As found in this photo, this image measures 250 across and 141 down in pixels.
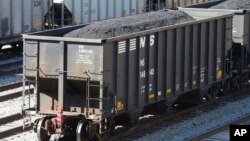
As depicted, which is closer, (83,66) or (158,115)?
(83,66)

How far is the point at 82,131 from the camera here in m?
16.4

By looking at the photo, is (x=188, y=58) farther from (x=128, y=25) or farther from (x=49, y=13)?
(x=49, y=13)

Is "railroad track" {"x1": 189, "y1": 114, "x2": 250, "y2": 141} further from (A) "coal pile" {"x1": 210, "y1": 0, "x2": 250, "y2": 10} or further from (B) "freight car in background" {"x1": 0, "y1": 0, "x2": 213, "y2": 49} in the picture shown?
(B) "freight car in background" {"x1": 0, "y1": 0, "x2": 213, "y2": 49}

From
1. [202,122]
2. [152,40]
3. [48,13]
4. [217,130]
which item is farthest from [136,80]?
[48,13]

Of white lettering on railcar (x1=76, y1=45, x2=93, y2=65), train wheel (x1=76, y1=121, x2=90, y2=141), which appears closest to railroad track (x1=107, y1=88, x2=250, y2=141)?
train wheel (x1=76, y1=121, x2=90, y2=141)

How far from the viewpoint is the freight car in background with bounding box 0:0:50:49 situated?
28.7 metres

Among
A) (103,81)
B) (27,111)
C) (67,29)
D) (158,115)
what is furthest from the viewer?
(158,115)

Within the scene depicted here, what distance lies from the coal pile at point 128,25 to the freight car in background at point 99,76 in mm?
606

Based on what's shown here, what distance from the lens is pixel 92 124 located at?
646 inches

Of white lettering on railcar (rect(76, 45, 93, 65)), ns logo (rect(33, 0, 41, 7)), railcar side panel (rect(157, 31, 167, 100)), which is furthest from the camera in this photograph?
ns logo (rect(33, 0, 41, 7))

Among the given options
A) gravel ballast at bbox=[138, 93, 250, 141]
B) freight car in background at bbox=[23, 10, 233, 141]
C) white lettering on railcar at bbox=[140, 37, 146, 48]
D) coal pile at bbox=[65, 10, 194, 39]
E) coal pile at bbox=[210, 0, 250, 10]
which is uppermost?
coal pile at bbox=[210, 0, 250, 10]

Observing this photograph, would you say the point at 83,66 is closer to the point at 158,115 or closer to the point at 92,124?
the point at 92,124

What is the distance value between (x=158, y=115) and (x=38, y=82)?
4192mm

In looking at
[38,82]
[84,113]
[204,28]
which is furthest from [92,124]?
[204,28]
